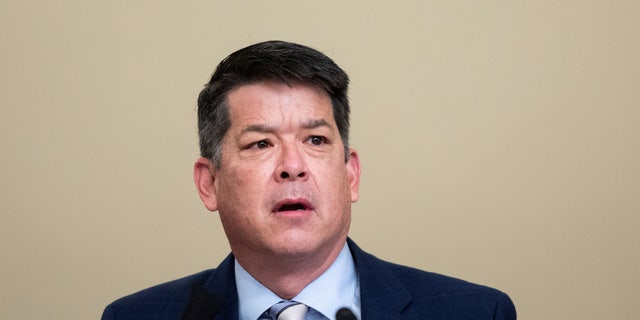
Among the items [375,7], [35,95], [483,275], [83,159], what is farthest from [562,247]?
[35,95]

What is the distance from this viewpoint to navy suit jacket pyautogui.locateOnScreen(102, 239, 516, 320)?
2672 millimetres

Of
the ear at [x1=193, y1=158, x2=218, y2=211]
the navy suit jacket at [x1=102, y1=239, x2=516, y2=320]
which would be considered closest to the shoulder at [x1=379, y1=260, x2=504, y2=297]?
the navy suit jacket at [x1=102, y1=239, x2=516, y2=320]

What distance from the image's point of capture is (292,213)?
2.59 meters

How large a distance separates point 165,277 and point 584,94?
166 cm

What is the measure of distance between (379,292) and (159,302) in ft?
2.05

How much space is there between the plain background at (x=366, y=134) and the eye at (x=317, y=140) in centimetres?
103

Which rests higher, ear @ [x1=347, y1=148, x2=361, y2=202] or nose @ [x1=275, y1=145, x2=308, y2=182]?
nose @ [x1=275, y1=145, x2=308, y2=182]

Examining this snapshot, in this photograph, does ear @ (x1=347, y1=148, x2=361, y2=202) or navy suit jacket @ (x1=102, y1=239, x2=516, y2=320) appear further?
ear @ (x1=347, y1=148, x2=361, y2=202)

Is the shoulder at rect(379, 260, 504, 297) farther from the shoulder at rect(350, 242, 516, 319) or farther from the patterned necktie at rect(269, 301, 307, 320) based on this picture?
the patterned necktie at rect(269, 301, 307, 320)

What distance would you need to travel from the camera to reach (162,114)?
12.6 ft

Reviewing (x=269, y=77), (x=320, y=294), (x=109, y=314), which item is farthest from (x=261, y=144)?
(x=109, y=314)

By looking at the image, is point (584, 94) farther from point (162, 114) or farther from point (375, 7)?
point (162, 114)

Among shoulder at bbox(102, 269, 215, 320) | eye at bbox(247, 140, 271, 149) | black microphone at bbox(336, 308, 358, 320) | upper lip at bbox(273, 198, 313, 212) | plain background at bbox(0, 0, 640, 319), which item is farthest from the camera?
plain background at bbox(0, 0, 640, 319)

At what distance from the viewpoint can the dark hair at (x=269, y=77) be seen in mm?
2709
